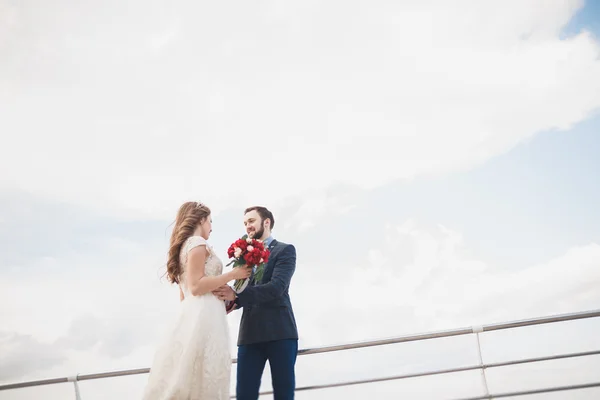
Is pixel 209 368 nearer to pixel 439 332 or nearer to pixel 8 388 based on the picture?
pixel 439 332

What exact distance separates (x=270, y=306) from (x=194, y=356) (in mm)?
612

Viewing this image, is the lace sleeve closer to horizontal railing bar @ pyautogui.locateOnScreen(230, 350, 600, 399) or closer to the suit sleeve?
the suit sleeve

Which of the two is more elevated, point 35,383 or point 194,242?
point 194,242

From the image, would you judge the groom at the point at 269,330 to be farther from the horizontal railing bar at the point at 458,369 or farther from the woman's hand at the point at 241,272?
the horizontal railing bar at the point at 458,369

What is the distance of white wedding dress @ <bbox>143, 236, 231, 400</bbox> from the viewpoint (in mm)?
3314

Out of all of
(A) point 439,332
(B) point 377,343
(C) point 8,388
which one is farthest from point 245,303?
(C) point 8,388

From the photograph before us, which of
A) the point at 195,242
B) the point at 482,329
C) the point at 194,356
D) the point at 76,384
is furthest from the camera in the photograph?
the point at 76,384

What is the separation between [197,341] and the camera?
3.36 metres

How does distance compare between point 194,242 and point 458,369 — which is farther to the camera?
point 458,369

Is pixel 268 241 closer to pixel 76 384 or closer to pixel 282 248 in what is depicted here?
pixel 282 248

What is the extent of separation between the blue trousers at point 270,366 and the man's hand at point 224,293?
0.36m

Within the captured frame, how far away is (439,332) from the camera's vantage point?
4.27m

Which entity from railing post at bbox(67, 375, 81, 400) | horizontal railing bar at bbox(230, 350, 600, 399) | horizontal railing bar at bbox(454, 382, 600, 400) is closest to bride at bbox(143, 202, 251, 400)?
horizontal railing bar at bbox(230, 350, 600, 399)

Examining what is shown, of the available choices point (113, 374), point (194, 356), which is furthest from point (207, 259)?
point (113, 374)
